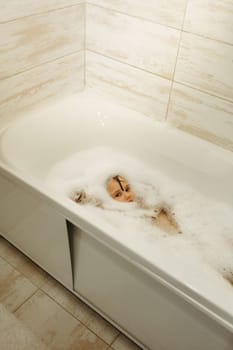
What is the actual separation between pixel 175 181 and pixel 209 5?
0.79 meters

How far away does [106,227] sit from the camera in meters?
1.08

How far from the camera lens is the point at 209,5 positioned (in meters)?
1.27

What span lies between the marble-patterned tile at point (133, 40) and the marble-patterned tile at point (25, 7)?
0.20 metres

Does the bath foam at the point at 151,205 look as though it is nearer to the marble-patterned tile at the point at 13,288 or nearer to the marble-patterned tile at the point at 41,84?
the marble-patterned tile at the point at 41,84

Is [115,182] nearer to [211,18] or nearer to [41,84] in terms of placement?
[41,84]

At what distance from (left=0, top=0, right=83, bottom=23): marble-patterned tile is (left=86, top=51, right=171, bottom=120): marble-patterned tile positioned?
0.33 m

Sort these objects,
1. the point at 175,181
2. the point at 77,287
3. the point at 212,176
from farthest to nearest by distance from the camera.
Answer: the point at 175,181 → the point at 212,176 → the point at 77,287

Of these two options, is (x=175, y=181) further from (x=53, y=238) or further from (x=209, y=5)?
(x=209, y=5)

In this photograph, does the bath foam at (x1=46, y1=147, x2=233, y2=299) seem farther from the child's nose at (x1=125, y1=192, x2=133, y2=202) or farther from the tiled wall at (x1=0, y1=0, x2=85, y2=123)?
the tiled wall at (x1=0, y1=0, x2=85, y2=123)

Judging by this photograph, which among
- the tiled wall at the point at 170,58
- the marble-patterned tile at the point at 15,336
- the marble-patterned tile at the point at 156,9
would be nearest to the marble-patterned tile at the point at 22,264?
the marble-patterned tile at the point at 15,336

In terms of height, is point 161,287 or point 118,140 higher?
point 161,287

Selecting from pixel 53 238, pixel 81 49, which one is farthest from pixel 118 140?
pixel 53 238

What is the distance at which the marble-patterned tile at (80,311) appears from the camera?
1.38 m

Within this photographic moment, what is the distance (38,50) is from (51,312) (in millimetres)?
1132
